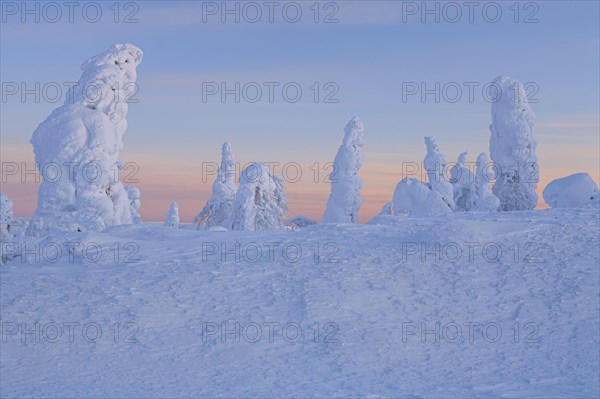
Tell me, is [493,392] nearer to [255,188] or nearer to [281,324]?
[281,324]

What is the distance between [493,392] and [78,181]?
13.7m

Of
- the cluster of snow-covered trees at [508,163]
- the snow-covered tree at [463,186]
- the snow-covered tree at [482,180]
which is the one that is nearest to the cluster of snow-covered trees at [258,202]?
the cluster of snow-covered trees at [508,163]

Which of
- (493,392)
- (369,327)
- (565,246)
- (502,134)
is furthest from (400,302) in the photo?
(502,134)

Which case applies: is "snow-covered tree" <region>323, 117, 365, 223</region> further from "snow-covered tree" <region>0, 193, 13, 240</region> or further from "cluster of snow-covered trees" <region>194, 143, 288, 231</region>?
"snow-covered tree" <region>0, 193, 13, 240</region>

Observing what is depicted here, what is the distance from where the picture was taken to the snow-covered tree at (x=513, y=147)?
33.7 metres

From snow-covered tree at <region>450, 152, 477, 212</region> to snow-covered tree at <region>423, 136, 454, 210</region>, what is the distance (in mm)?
4822

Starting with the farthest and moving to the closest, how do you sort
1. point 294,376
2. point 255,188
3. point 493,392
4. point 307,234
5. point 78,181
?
point 255,188 → point 78,181 → point 307,234 → point 294,376 → point 493,392

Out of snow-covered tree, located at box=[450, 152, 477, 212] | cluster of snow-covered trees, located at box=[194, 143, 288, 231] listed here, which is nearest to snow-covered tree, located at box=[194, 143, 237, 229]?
cluster of snow-covered trees, located at box=[194, 143, 288, 231]

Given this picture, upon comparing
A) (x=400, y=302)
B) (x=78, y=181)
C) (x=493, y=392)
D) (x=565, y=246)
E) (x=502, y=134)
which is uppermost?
(x=502, y=134)

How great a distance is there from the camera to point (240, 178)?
3117 centimetres

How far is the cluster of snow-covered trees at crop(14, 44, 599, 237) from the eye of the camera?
1847 centimetres

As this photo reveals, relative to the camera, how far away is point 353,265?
1286cm

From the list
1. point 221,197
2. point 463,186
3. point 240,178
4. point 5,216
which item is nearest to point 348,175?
point 221,197

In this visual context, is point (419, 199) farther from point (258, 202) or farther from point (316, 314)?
point (316, 314)
